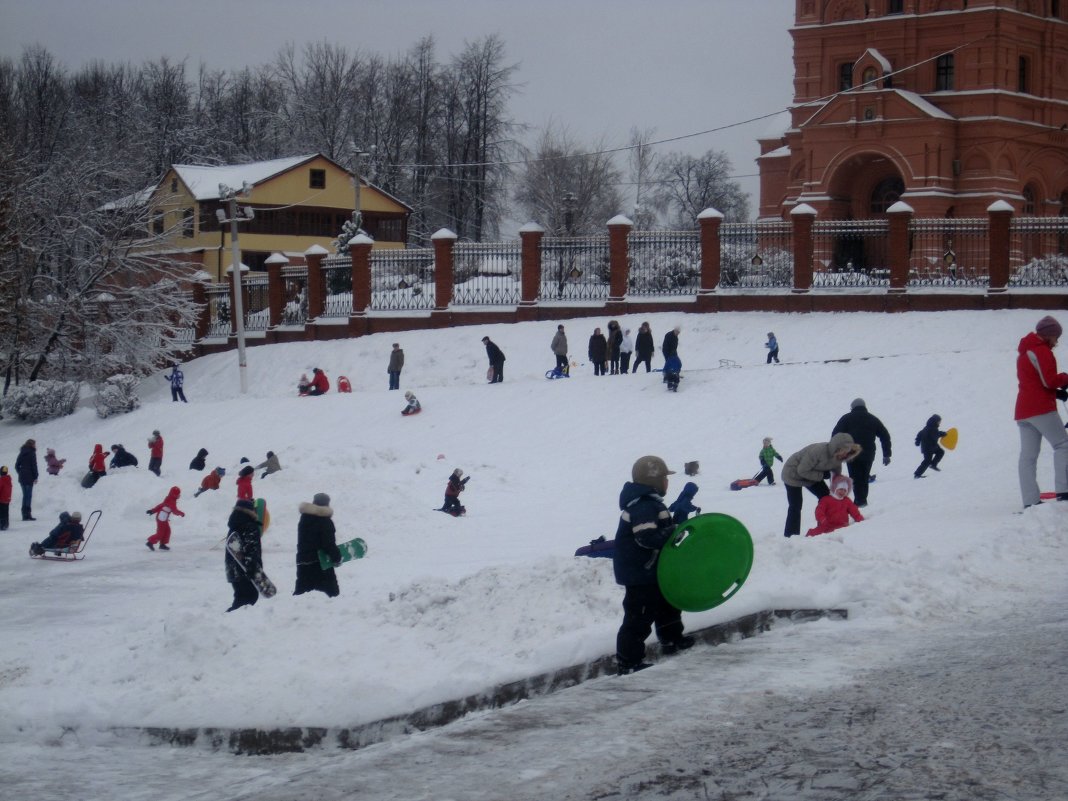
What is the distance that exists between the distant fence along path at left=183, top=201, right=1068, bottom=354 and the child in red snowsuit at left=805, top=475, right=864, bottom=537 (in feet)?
64.1

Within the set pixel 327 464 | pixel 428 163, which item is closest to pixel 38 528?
pixel 327 464

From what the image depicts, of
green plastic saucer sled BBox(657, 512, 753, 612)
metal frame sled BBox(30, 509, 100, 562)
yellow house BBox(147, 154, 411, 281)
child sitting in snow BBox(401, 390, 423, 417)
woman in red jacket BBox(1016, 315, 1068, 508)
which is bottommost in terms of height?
metal frame sled BBox(30, 509, 100, 562)

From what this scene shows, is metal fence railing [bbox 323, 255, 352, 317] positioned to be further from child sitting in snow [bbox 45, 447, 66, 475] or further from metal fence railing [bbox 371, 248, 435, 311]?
child sitting in snow [bbox 45, 447, 66, 475]

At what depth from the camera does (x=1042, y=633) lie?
779 centimetres

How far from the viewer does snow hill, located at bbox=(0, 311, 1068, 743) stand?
7980 mm

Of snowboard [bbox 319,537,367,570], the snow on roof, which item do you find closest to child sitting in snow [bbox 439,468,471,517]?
snowboard [bbox 319,537,367,570]

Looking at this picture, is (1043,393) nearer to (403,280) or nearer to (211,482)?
(211,482)

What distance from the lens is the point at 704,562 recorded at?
305 inches

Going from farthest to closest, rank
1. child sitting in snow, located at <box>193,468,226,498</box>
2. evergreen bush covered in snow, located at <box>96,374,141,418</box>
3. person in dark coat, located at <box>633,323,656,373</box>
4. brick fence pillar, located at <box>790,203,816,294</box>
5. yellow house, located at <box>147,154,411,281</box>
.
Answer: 1. yellow house, located at <box>147,154,411,281</box>
2. evergreen bush covered in snow, located at <box>96,374,141,418</box>
3. brick fence pillar, located at <box>790,203,816,294</box>
4. person in dark coat, located at <box>633,323,656,373</box>
5. child sitting in snow, located at <box>193,468,226,498</box>

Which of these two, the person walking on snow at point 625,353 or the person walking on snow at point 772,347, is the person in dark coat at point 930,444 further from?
the person walking on snow at point 625,353

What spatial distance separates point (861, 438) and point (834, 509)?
2.90 meters

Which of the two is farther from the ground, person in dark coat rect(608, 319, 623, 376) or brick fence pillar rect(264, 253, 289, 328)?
brick fence pillar rect(264, 253, 289, 328)

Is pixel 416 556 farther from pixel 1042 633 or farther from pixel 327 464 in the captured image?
pixel 1042 633

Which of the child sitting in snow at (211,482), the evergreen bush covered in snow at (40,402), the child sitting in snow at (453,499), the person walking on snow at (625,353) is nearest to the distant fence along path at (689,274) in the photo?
the person walking on snow at (625,353)
